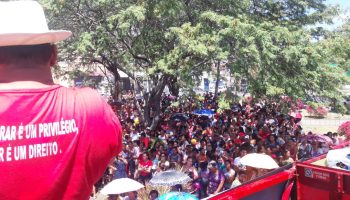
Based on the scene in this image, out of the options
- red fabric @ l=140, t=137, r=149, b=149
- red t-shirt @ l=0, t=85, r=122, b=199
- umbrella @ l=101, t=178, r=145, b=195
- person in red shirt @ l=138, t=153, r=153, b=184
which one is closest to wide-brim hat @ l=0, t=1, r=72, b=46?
red t-shirt @ l=0, t=85, r=122, b=199

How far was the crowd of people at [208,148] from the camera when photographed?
836 cm

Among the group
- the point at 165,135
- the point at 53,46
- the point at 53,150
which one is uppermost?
the point at 53,46

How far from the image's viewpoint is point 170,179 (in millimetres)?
7824

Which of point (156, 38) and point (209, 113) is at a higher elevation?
point (156, 38)

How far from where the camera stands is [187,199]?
6.12 metres

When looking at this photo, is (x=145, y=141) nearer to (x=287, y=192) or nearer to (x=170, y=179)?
(x=170, y=179)

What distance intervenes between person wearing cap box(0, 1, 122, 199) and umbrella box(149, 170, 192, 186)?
6437 mm

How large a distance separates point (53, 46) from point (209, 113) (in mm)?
14917

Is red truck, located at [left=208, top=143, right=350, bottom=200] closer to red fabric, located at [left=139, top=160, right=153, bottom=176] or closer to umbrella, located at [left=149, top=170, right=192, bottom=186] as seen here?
umbrella, located at [left=149, top=170, right=192, bottom=186]

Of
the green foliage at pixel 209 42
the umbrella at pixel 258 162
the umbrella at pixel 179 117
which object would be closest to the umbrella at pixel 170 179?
the umbrella at pixel 258 162

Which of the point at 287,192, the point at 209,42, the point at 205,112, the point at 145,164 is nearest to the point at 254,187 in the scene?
the point at 287,192

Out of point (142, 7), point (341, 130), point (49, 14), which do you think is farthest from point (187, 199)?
point (49, 14)

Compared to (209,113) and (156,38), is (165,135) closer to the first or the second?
(156,38)

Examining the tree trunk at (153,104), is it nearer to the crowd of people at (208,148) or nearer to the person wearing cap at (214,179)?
the crowd of people at (208,148)
